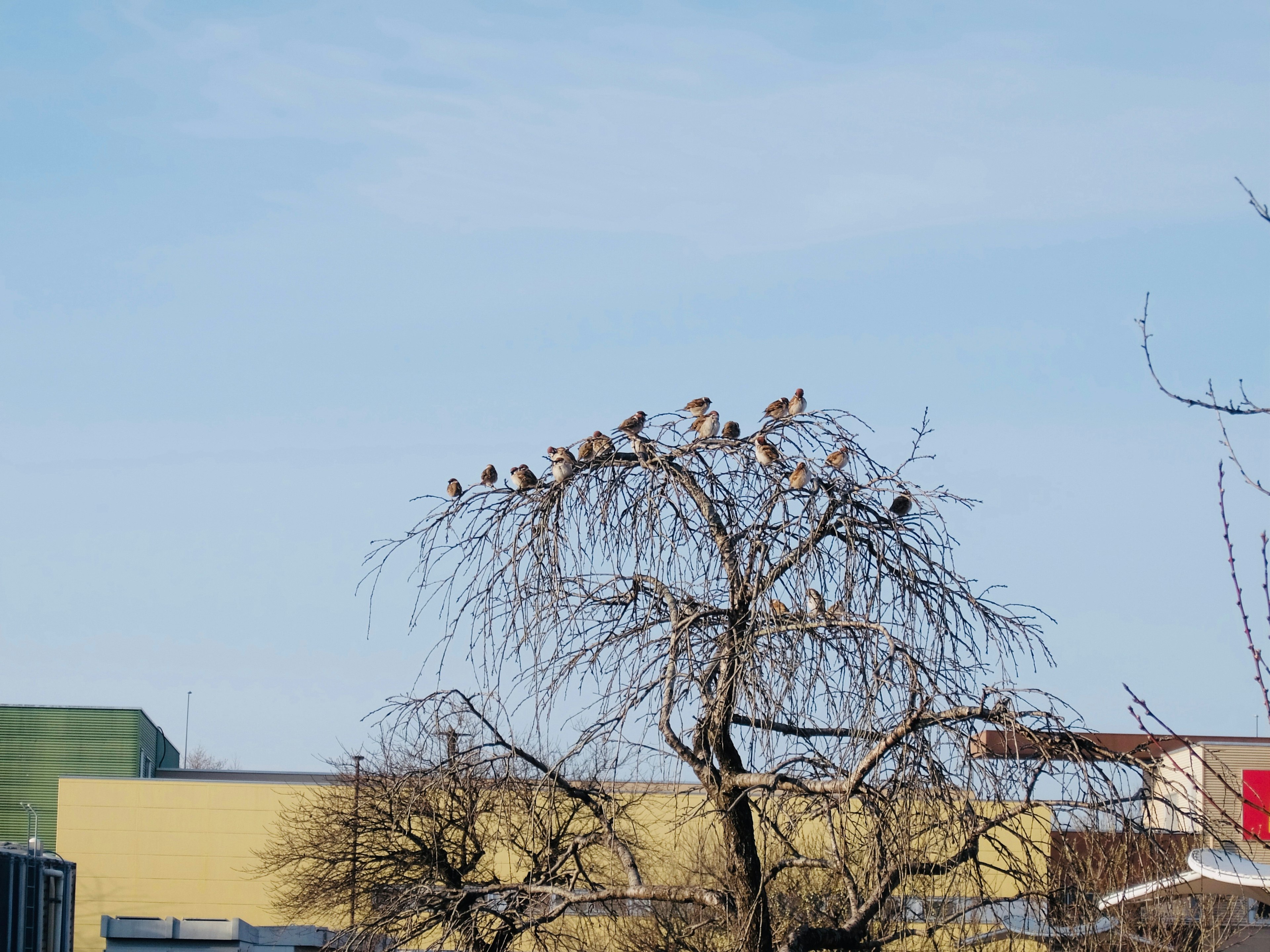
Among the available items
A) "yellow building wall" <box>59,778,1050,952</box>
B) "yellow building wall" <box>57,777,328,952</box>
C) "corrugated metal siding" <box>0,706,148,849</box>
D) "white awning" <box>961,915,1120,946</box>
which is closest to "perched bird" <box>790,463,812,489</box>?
"white awning" <box>961,915,1120,946</box>

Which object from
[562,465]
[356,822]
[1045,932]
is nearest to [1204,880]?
[1045,932]

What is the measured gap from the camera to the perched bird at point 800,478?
658cm

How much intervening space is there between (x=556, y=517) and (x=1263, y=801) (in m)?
3.31

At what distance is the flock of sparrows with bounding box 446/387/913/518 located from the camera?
21.9 ft

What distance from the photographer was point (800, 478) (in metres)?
6.58

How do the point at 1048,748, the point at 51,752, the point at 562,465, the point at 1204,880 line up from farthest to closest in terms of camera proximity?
1. the point at 51,752
2. the point at 1204,880
3. the point at 562,465
4. the point at 1048,748

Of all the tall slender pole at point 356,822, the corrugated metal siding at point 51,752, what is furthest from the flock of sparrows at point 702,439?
the corrugated metal siding at point 51,752

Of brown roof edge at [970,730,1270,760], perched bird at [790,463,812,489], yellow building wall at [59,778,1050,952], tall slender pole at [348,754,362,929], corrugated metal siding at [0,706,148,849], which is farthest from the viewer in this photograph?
corrugated metal siding at [0,706,148,849]

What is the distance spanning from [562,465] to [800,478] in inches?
47.8

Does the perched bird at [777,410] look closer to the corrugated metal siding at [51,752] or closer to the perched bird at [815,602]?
the perched bird at [815,602]

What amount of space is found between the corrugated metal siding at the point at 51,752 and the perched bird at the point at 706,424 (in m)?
39.5

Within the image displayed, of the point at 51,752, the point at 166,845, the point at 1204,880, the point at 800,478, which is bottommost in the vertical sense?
the point at 1204,880

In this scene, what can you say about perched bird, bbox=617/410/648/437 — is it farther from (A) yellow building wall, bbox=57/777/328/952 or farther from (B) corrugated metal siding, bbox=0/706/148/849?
(B) corrugated metal siding, bbox=0/706/148/849

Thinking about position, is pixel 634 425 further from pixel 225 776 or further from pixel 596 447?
pixel 225 776
